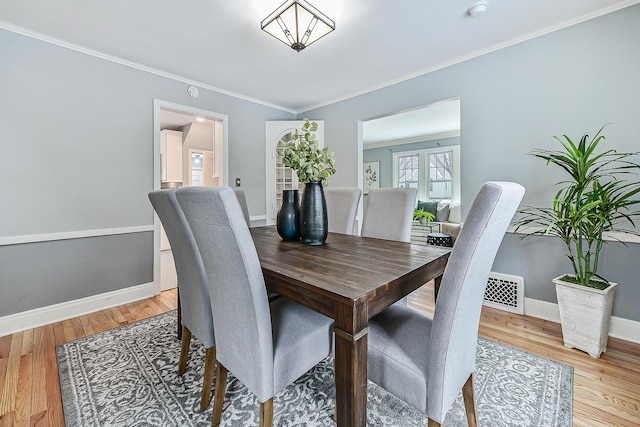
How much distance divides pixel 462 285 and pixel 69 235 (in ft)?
10.1

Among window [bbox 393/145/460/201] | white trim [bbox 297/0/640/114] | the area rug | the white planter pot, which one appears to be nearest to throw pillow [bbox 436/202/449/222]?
window [bbox 393/145/460/201]

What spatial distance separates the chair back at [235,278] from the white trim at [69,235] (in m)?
2.16

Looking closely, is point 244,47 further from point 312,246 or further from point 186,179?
point 186,179

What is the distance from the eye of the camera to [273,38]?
2.28 m

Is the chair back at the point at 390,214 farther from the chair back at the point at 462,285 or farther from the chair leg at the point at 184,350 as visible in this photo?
the chair leg at the point at 184,350

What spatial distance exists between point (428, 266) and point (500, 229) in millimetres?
357

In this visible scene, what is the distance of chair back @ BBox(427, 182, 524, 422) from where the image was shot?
2.60ft

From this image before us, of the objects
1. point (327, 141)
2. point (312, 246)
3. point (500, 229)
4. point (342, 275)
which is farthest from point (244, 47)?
point (500, 229)

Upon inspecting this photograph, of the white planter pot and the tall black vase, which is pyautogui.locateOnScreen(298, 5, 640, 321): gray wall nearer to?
the white planter pot

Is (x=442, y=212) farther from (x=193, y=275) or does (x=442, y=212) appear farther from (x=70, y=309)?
(x=70, y=309)

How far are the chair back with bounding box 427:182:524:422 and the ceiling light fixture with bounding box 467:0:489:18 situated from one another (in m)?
1.71

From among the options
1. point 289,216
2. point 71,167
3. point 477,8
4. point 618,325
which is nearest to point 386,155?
point 477,8

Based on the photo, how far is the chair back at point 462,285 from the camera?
794 millimetres

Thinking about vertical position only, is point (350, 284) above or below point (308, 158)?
below
